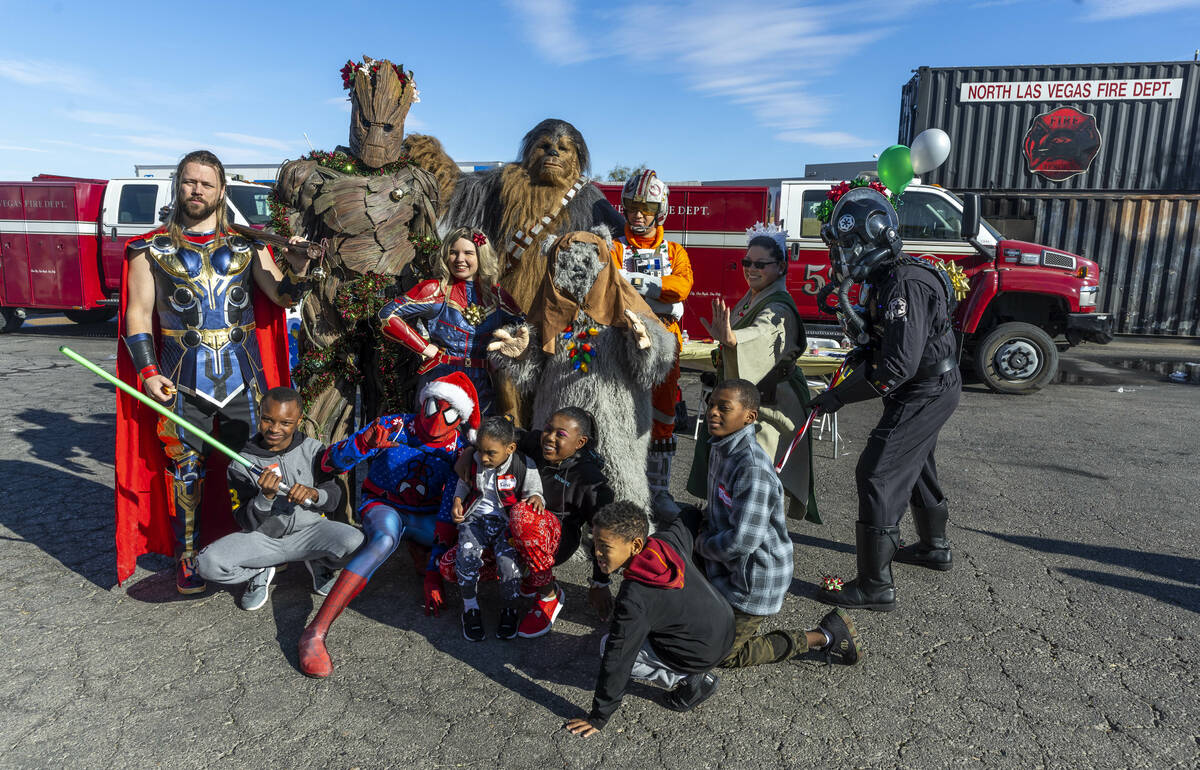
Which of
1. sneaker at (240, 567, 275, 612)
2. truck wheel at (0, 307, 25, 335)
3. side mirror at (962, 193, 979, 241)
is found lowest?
sneaker at (240, 567, 275, 612)

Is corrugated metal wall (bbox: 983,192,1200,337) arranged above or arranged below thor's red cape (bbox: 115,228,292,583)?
above

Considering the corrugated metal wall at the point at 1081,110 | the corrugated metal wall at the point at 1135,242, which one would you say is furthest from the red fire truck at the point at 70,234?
the corrugated metal wall at the point at 1135,242

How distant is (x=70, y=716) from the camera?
2523 mm

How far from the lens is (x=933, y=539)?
388cm

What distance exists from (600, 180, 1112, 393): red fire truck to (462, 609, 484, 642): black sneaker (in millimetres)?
5641

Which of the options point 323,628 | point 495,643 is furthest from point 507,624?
point 323,628

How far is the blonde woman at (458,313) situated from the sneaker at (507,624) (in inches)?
44.8

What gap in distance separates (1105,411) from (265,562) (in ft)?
27.2

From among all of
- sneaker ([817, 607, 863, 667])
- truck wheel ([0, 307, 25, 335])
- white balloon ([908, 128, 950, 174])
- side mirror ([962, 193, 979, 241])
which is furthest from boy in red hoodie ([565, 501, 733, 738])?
truck wheel ([0, 307, 25, 335])

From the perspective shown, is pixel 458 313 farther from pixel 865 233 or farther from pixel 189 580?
pixel 865 233

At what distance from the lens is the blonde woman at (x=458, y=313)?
3703 mm

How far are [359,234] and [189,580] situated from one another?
2015 mm

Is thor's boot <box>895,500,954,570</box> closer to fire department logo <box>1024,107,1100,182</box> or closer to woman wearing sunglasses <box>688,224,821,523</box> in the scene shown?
woman wearing sunglasses <box>688,224,821,523</box>

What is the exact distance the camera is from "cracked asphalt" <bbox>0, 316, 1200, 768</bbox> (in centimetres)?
241
